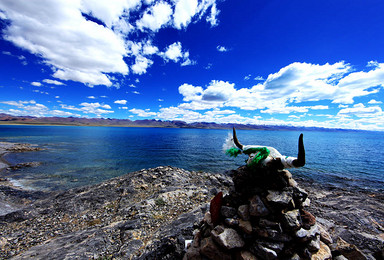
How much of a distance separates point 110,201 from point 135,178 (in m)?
5.08

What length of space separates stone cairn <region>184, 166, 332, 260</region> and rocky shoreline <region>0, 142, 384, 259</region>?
6.74ft

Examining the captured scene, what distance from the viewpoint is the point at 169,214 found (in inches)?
539

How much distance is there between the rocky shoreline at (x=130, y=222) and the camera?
29.7ft

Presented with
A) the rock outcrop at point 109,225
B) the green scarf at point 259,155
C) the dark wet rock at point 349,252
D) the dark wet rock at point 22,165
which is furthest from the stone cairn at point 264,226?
the dark wet rock at point 22,165

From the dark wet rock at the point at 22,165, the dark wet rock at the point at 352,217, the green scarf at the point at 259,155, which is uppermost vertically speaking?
the green scarf at the point at 259,155

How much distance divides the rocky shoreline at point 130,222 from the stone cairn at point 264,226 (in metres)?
2.05

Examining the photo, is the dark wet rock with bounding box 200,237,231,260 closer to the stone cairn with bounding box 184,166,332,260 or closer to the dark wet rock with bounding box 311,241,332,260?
the stone cairn with bounding box 184,166,332,260

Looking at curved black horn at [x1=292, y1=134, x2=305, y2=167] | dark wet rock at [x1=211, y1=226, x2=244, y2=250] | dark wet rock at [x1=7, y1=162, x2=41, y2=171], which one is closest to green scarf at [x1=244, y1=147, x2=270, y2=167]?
curved black horn at [x1=292, y1=134, x2=305, y2=167]

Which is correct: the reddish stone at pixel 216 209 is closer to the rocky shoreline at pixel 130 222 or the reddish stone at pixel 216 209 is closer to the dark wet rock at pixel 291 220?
the rocky shoreline at pixel 130 222

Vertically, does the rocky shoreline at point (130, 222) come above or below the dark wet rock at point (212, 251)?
below

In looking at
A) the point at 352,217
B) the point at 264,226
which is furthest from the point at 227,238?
the point at 352,217

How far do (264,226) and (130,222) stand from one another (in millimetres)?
9986

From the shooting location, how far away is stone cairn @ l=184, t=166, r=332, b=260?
6043 mm

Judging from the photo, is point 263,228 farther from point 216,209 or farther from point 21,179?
point 21,179
